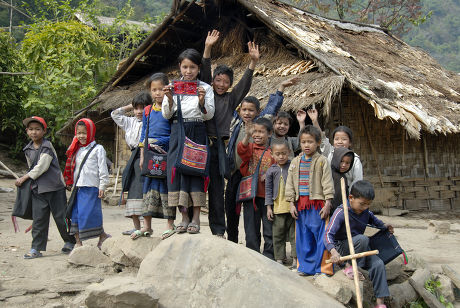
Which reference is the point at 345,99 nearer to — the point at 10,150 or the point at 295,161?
the point at 295,161

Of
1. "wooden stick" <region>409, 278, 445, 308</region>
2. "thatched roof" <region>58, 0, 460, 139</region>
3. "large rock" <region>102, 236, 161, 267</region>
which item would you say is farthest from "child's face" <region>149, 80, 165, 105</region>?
"thatched roof" <region>58, 0, 460, 139</region>

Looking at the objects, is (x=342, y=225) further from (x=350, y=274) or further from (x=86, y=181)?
(x=86, y=181)

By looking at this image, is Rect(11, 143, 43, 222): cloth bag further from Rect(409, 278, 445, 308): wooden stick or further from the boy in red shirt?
Rect(409, 278, 445, 308): wooden stick

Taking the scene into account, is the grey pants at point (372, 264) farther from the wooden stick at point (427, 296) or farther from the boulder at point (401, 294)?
the wooden stick at point (427, 296)

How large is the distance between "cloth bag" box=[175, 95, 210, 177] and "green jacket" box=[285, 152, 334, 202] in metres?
0.73

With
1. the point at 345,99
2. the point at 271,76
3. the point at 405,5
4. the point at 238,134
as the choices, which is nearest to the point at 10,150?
the point at 271,76

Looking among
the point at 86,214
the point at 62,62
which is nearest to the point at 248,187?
the point at 86,214

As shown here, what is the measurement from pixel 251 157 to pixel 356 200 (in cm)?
109

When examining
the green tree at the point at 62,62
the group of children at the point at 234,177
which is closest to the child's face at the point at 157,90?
the group of children at the point at 234,177

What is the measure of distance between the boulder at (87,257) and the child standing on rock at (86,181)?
1.10 feet

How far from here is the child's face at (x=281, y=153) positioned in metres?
3.91

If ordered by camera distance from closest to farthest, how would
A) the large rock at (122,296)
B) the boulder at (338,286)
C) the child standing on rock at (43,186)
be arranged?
the large rock at (122,296), the boulder at (338,286), the child standing on rock at (43,186)

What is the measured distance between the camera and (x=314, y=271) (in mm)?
3553

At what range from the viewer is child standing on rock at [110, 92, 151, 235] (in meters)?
4.02
